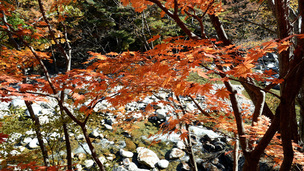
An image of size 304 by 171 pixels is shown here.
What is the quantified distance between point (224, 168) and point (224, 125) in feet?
11.1

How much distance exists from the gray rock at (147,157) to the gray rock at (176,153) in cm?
55

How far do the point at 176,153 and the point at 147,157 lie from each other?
110cm

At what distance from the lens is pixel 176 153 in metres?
5.80

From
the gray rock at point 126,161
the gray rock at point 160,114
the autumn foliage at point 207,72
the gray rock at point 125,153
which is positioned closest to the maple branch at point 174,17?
the autumn foliage at point 207,72

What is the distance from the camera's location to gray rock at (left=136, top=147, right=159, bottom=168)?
5332mm

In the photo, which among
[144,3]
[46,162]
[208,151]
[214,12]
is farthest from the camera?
[208,151]

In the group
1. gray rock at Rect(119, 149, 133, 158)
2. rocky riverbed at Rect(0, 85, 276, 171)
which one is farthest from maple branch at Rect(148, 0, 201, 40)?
gray rock at Rect(119, 149, 133, 158)

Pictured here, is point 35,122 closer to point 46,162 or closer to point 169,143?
point 46,162

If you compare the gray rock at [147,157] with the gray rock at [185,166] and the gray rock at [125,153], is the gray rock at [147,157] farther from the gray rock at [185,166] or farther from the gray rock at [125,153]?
the gray rock at [185,166]

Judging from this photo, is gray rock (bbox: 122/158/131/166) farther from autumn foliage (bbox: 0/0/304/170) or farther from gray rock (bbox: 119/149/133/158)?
autumn foliage (bbox: 0/0/304/170)

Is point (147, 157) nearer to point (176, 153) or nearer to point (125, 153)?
point (125, 153)

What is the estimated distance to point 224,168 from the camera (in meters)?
5.23

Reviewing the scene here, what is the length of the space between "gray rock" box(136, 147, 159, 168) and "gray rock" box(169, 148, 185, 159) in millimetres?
555

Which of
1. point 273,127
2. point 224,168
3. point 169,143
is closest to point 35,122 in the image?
point 273,127
